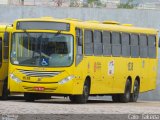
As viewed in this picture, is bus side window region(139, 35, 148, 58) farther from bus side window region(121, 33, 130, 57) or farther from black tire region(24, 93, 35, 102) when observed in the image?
black tire region(24, 93, 35, 102)

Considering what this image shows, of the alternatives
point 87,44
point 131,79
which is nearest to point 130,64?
point 131,79

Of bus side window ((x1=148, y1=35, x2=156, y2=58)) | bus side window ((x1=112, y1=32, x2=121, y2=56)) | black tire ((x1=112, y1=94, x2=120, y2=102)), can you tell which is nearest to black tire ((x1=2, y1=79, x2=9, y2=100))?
bus side window ((x1=112, y1=32, x2=121, y2=56))

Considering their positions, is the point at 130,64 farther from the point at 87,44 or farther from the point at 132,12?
the point at 132,12

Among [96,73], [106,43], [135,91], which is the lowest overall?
[135,91]

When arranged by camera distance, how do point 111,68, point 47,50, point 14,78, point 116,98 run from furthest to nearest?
point 116,98 → point 111,68 → point 14,78 → point 47,50

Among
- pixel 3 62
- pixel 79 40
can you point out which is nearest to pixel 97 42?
pixel 79 40

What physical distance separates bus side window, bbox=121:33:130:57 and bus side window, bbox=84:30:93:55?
10.9 ft

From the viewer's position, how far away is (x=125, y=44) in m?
33.0

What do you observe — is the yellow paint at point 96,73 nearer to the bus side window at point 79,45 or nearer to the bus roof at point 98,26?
the bus roof at point 98,26

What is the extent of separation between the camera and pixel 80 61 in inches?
1123

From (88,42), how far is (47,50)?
2.03 metres

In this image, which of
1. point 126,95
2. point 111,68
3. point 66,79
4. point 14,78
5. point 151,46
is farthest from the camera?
point 151,46

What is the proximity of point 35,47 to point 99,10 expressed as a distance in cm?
1890

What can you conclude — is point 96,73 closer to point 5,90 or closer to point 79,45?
point 79,45
